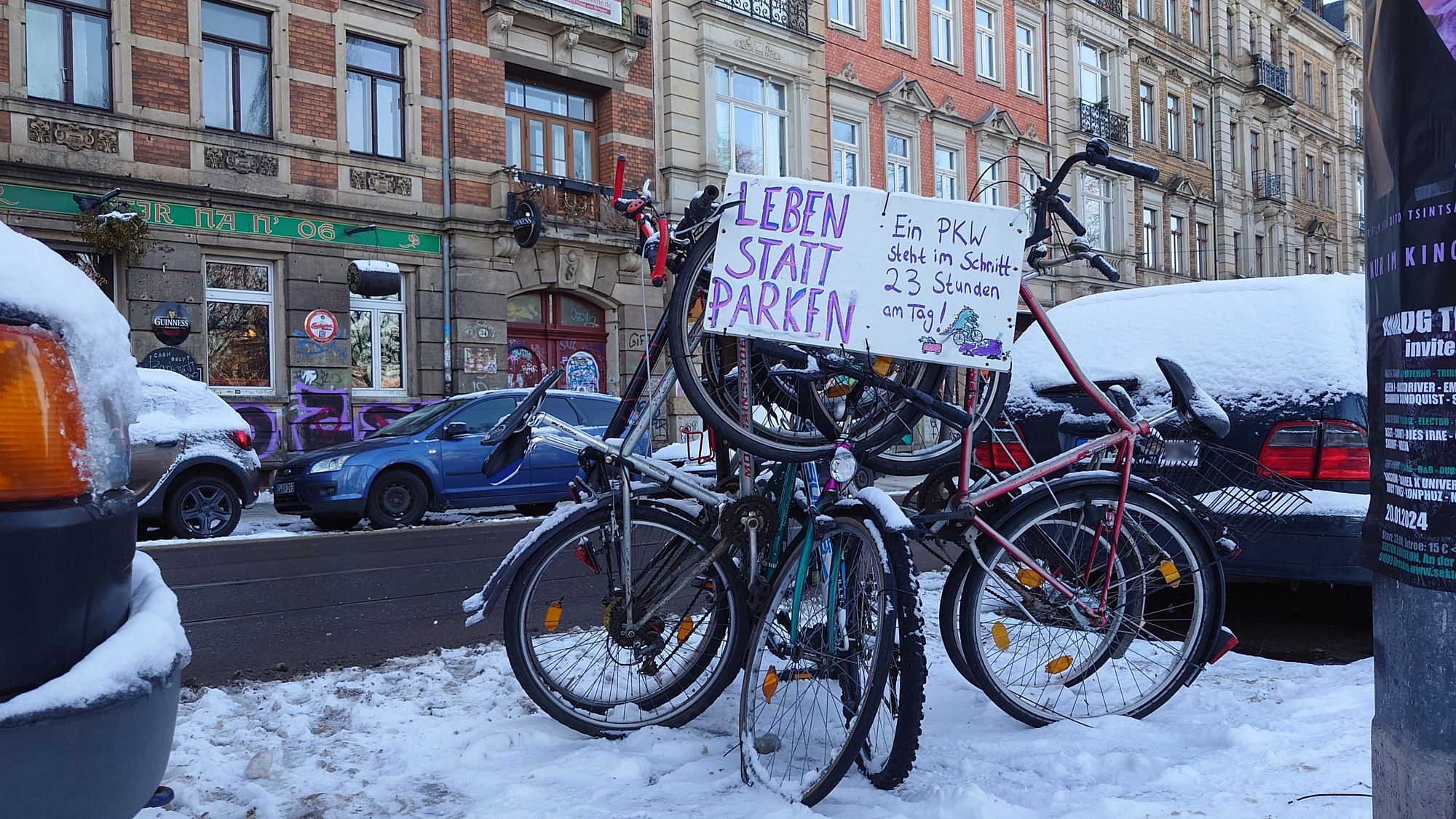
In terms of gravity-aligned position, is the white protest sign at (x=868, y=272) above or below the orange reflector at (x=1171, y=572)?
above

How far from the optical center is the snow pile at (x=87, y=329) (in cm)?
175

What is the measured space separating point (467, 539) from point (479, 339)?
9.15 meters

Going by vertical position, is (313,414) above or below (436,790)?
above

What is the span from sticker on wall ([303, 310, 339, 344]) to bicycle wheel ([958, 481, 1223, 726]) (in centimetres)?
1525

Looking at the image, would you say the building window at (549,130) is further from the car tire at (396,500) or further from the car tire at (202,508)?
the car tire at (202,508)

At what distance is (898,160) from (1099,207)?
9.40 metres

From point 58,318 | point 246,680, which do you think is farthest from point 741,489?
point 246,680

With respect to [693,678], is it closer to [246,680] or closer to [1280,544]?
[246,680]

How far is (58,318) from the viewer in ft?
5.86

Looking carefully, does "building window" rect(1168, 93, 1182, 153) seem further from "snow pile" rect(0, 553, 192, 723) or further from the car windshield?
"snow pile" rect(0, 553, 192, 723)

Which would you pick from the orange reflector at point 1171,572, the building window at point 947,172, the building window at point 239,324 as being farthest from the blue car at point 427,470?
the building window at point 947,172

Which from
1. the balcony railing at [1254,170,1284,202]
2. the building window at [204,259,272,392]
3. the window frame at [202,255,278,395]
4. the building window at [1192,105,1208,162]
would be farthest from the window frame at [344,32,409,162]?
the balcony railing at [1254,170,1284,202]

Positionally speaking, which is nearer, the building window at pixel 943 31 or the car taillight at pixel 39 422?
the car taillight at pixel 39 422

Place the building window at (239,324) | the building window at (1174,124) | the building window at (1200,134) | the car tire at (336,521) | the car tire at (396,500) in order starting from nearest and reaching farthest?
the car tire at (396,500) → the car tire at (336,521) → the building window at (239,324) → the building window at (1174,124) → the building window at (1200,134)
